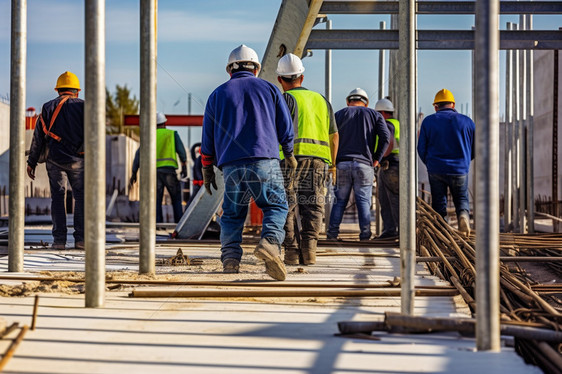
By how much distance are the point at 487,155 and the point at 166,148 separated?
32.9ft

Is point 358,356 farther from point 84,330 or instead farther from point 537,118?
point 537,118

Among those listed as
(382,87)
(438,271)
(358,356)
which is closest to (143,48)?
(438,271)

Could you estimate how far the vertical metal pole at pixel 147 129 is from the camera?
17.9ft

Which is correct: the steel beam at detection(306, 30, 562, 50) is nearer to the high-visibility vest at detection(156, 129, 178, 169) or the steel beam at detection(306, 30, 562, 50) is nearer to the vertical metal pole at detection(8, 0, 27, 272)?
the high-visibility vest at detection(156, 129, 178, 169)

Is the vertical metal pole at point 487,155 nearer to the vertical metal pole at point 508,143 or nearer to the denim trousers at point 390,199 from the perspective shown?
the denim trousers at point 390,199

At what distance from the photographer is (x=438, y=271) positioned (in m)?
5.93

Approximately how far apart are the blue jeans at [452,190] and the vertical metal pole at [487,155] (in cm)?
636

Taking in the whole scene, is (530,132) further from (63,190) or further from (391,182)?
(63,190)

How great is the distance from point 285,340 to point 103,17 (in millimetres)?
1999

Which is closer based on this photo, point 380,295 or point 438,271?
point 380,295

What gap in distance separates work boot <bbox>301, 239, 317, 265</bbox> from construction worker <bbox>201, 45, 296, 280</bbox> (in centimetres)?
89

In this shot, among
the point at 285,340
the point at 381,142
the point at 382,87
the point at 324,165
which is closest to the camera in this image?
the point at 285,340

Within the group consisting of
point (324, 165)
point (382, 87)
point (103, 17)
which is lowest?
point (324, 165)

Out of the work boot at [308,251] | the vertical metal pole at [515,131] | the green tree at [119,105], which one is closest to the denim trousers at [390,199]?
the work boot at [308,251]
